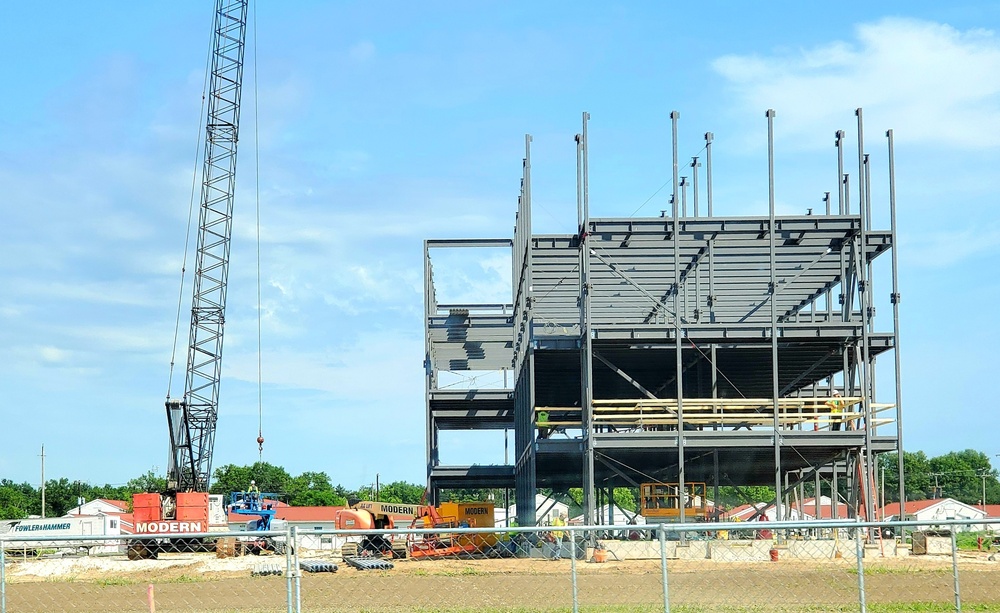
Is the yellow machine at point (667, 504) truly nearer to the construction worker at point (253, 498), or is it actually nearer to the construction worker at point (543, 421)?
the construction worker at point (543, 421)

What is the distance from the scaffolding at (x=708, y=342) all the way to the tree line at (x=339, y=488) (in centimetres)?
4317

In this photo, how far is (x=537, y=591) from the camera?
1948 centimetres

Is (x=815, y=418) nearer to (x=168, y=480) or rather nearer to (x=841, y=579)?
(x=841, y=579)

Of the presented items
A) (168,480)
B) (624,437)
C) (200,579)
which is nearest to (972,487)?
(168,480)

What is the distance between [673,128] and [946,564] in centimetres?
1520

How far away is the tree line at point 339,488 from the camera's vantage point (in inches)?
4814

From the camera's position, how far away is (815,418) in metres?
34.7

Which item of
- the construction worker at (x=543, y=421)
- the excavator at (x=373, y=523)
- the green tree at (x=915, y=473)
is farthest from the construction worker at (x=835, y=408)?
the green tree at (x=915, y=473)

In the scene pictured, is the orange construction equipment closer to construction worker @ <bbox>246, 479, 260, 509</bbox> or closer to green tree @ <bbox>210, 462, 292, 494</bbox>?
construction worker @ <bbox>246, 479, 260, 509</bbox>

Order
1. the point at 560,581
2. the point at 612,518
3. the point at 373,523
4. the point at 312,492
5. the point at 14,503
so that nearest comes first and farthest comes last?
the point at 560,581
the point at 373,523
the point at 612,518
the point at 14,503
the point at 312,492

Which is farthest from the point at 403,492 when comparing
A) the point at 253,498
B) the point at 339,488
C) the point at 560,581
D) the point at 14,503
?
the point at 560,581

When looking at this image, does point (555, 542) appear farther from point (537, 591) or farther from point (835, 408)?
point (835, 408)

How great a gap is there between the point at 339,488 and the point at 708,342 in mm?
129911

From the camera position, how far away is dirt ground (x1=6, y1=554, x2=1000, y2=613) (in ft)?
54.5
